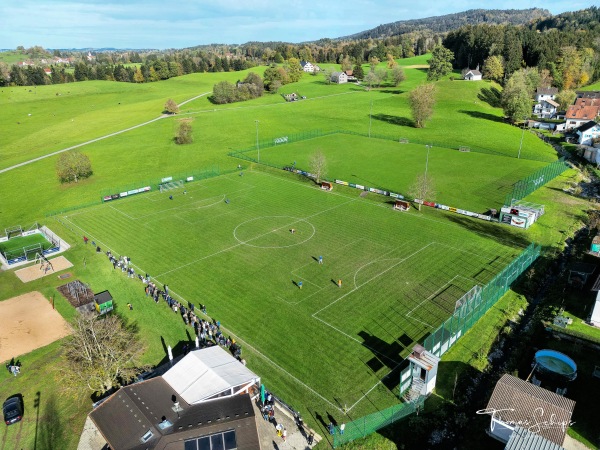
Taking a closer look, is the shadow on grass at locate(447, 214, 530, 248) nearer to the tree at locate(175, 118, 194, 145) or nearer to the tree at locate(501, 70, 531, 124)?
the tree at locate(501, 70, 531, 124)

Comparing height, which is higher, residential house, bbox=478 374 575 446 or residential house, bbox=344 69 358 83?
residential house, bbox=344 69 358 83

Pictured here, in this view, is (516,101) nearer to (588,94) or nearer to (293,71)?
(588,94)

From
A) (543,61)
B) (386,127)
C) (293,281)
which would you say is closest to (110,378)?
(293,281)

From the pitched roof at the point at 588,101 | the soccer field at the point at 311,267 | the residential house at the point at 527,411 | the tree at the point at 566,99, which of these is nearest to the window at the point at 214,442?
the soccer field at the point at 311,267

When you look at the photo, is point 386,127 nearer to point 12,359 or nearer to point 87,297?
point 87,297

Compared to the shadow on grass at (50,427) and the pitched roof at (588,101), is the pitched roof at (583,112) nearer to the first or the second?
the pitched roof at (588,101)

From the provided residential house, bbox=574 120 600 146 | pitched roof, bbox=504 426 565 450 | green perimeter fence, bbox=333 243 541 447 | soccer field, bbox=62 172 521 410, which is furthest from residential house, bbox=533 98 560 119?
pitched roof, bbox=504 426 565 450

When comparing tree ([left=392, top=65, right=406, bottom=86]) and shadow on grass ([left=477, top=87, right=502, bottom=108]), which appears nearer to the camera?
shadow on grass ([left=477, top=87, right=502, bottom=108])
